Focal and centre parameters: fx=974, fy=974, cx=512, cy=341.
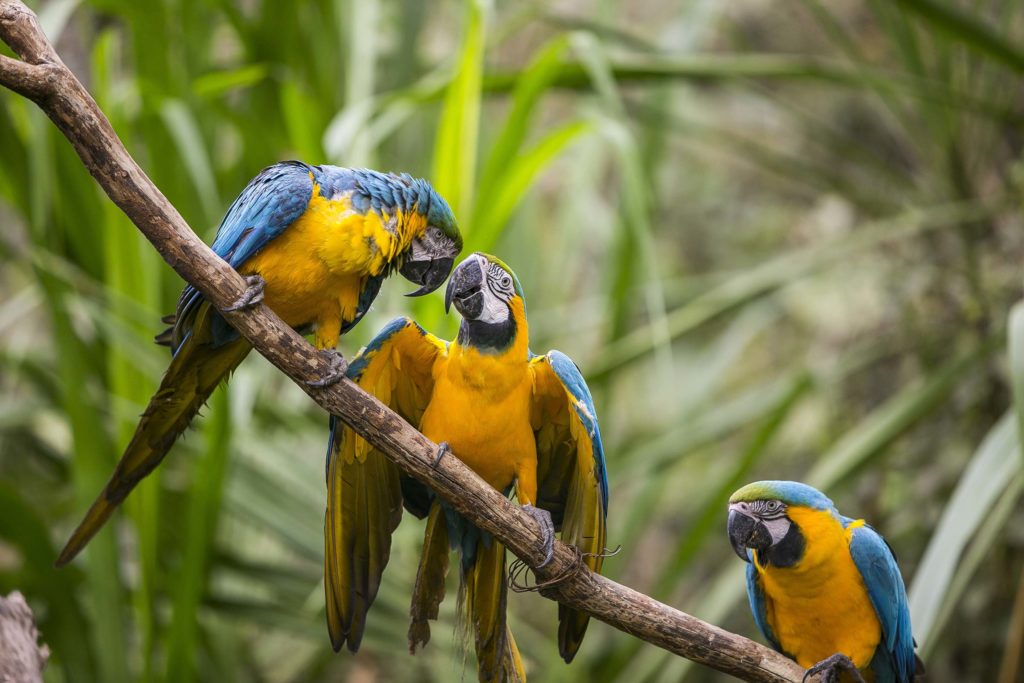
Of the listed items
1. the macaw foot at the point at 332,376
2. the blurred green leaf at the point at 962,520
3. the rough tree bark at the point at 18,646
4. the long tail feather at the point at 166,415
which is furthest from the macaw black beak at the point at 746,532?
the rough tree bark at the point at 18,646

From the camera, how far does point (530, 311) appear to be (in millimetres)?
2918

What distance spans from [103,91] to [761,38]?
3.22 metres

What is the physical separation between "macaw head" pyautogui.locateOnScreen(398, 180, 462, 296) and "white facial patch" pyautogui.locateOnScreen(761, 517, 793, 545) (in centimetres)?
72

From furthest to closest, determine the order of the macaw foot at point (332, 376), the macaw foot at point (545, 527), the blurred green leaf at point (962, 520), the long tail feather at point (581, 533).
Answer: the blurred green leaf at point (962, 520) → the long tail feather at point (581, 533) → the macaw foot at point (545, 527) → the macaw foot at point (332, 376)

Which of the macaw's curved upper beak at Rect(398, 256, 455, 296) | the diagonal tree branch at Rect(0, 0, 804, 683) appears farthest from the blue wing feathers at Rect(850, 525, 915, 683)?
the macaw's curved upper beak at Rect(398, 256, 455, 296)

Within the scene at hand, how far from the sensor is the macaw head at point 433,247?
159cm

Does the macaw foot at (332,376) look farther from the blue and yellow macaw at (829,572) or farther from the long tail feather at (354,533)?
the blue and yellow macaw at (829,572)

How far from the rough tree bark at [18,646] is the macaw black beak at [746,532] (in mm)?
1109

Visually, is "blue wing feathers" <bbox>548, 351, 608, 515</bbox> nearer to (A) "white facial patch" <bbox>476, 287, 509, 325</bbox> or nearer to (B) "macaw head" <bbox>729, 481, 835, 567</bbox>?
(A) "white facial patch" <bbox>476, 287, 509, 325</bbox>

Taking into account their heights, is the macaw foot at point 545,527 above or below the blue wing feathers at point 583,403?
below

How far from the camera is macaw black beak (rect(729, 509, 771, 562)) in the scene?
1.71 meters

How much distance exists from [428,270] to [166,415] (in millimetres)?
477

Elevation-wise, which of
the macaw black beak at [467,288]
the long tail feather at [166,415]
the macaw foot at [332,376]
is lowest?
the long tail feather at [166,415]

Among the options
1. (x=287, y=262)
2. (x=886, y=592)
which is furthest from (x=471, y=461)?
(x=886, y=592)
